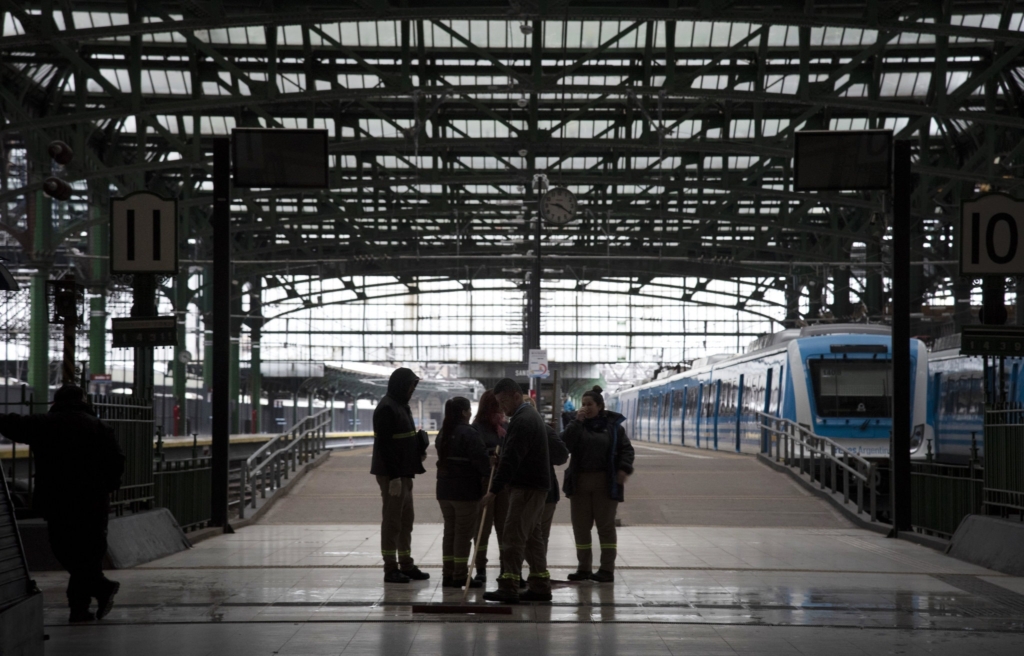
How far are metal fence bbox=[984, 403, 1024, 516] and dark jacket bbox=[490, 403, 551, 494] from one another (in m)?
4.77

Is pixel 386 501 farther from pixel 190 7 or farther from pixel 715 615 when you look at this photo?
pixel 190 7

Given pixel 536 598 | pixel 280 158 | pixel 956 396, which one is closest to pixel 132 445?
pixel 280 158

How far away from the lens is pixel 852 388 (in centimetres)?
2589

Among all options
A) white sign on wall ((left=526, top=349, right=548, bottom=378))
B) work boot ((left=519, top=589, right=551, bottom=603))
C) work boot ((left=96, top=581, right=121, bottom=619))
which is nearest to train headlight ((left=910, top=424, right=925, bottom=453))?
white sign on wall ((left=526, top=349, right=548, bottom=378))

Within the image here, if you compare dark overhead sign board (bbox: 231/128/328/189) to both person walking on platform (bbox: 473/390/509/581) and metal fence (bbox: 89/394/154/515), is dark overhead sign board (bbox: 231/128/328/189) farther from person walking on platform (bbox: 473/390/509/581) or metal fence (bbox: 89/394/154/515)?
person walking on platform (bbox: 473/390/509/581)

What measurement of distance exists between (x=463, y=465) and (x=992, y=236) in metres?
6.62

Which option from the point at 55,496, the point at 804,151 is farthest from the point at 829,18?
the point at 55,496

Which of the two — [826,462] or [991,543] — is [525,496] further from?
[826,462]

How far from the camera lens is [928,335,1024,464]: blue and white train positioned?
87.8 ft

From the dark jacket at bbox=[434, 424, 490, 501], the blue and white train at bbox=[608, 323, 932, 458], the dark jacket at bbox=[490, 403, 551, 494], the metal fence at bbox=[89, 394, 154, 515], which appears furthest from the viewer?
the blue and white train at bbox=[608, 323, 932, 458]

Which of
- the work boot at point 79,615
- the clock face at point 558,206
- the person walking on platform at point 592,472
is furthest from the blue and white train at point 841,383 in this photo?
the work boot at point 79,615

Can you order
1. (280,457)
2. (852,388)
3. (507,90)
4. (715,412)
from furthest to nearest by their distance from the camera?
(715,412), (852,388), (507,90), (280,457)

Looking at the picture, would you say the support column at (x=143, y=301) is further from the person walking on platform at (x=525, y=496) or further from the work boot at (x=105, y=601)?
the person walking on platform at (x=525, y=496)

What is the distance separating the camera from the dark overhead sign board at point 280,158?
15.0 meters
